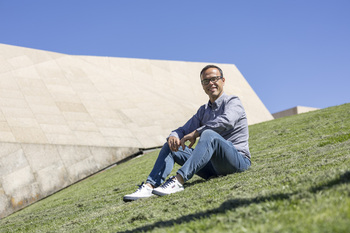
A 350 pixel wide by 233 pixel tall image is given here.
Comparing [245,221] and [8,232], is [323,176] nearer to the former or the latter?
[245,221]

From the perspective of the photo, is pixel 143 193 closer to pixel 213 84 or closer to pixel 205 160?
pixel 205 160

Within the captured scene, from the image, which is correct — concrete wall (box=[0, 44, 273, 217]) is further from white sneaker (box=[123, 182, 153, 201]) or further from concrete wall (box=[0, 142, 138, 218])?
white sneaker (box=[123, 182, 153, 201])

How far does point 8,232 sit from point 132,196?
5.63 ft

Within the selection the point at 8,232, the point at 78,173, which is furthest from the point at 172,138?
the point at 78,173

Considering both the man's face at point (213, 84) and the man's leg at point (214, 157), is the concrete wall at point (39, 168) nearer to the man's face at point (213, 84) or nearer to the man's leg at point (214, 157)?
the man's leg at point (214, 157)

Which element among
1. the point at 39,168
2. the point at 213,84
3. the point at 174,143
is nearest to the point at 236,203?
the point at 174,143

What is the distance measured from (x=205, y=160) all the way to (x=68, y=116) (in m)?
9.56

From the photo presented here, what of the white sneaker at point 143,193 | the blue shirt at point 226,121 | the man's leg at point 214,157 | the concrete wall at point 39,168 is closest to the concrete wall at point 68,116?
the concrete wall at point 39,168

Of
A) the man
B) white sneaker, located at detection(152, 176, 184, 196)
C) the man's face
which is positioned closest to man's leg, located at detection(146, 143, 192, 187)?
the man

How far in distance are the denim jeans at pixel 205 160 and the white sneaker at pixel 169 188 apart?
0.39 ft

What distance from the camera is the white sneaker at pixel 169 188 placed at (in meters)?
3.50

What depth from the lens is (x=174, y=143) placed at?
3771 mm

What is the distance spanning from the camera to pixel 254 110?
2275 cm

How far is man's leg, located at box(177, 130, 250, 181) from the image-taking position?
3461 mm
